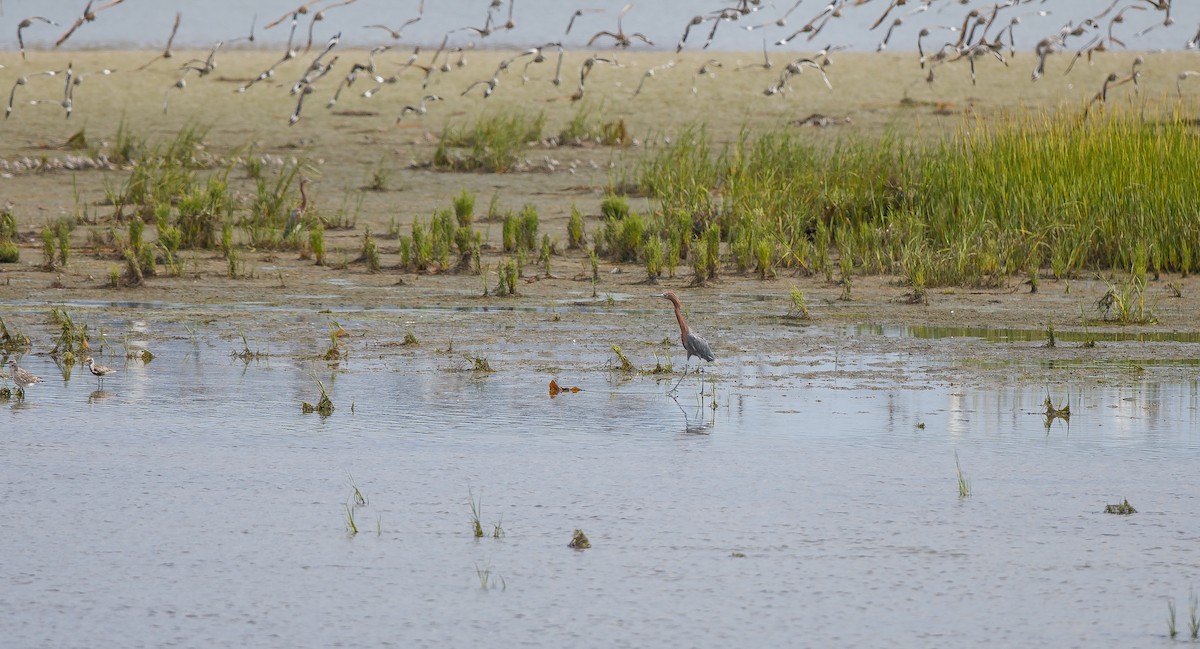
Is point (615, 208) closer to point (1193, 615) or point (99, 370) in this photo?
point (99, 370)

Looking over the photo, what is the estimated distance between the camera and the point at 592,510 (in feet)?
16.8

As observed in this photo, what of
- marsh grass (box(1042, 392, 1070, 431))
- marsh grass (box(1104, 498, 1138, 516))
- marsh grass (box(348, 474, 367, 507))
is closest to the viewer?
marsh grass (box(1104, 498, 1138, 516))

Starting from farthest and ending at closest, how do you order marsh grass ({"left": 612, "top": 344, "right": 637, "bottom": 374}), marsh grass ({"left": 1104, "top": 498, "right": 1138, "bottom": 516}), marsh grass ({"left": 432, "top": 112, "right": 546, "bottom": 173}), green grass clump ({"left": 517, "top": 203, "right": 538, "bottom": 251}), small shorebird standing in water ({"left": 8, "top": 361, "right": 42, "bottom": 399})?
marsh grass ({"left": 432, "top": 112, "right": 546, "bottom": 173})
green grass clump ({"left": 517, "top": 203, "right": 538, "bottom": 251})
marsh grass ({"left": 612, "top": 344, "right": 637, "bottom": 374})
small shorebird standing in water ({"left": 8, "top": 361, "right": 42, "bottom": 399})
marsh grass ({"left": 1104, "top": 498, "right": 1138, "bottom": 516})

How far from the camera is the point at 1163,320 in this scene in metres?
9.41

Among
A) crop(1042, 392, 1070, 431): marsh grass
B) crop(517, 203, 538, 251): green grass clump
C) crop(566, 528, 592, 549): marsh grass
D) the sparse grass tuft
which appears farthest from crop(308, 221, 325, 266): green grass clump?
the sparse grass tuft

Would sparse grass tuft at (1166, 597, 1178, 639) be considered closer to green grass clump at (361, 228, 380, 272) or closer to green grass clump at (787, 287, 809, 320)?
green grass clump at (787, 287, 809, 320)

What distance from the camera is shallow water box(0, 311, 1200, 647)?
4.11m

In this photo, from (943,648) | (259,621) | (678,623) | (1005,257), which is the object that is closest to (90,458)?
(259,621)

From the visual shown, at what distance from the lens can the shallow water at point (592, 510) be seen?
4.11 meters

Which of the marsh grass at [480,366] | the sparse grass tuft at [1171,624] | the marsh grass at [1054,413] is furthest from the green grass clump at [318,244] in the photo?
the sparse grass tuft at [1171,624]

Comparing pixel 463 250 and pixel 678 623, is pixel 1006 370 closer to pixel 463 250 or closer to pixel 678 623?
pixel 678 623

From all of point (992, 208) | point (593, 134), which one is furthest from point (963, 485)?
point (593, 134)

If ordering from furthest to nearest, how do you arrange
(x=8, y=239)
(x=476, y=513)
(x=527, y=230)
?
(x=527, y=230) → (x=8, y=239) → (x=476, y=513)

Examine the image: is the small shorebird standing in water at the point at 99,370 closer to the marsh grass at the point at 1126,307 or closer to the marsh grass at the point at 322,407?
the marsh grass at the point at 322,407
